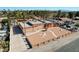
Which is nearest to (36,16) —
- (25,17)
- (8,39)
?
(25,17)

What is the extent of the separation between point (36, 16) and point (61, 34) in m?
0.56

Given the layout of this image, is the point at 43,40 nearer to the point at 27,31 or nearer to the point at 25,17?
the point at 27,31

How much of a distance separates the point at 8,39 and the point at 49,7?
0.92m
